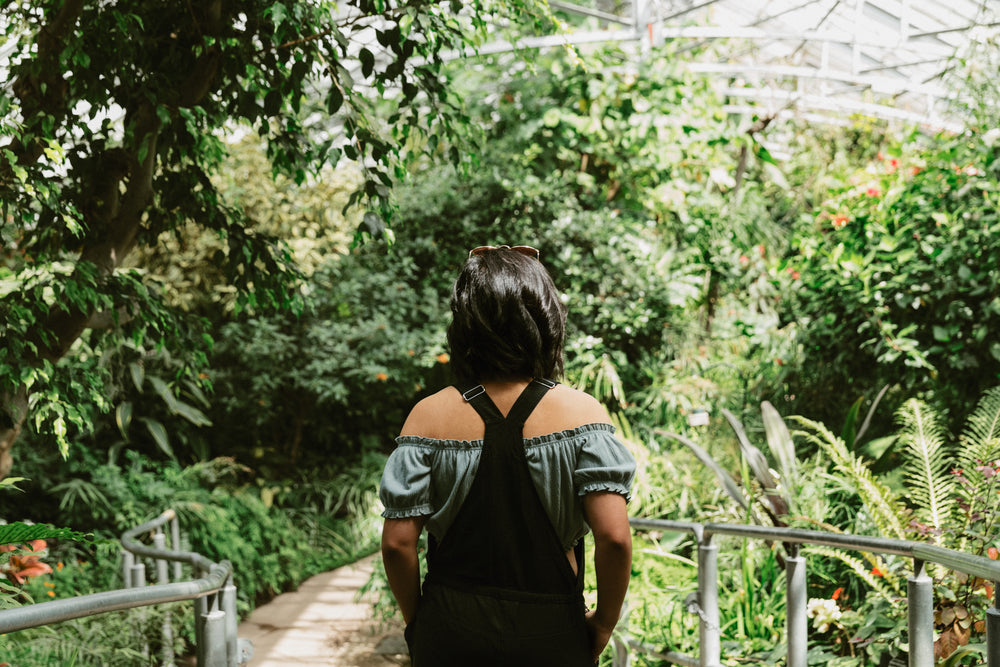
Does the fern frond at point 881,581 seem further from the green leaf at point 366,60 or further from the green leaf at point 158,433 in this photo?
the green leaf at point 158,433

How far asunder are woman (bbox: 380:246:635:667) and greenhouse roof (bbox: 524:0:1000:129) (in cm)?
580

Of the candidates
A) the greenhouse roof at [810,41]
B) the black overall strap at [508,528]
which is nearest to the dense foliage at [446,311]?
the greenhouse roof at [810,41]

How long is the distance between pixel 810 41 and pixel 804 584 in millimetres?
8980

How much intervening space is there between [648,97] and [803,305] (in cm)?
247

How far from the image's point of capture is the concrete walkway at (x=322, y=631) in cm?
446

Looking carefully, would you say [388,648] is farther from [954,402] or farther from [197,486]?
[954,402]

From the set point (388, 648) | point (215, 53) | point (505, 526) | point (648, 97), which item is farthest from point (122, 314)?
point (648, 97)

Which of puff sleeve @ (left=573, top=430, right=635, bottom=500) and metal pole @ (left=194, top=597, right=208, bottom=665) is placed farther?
metal pole @ (left=194, top=597, right=208, bottom=665)

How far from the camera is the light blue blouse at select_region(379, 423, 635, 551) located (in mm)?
1395

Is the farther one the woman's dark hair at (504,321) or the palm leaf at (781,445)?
the palm leaf at (781,445)

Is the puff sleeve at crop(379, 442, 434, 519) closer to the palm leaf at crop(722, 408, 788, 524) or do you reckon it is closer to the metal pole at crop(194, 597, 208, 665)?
the metal pole at crop(194, 597, 208, 665)

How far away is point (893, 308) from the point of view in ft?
15.4

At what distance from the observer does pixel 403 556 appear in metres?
1.45

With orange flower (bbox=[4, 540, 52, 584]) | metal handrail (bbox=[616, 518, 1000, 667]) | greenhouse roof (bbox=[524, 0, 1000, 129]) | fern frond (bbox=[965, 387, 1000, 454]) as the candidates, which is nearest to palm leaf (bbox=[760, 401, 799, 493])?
fern frond (bbox=[965, 387, 1000, 454])
